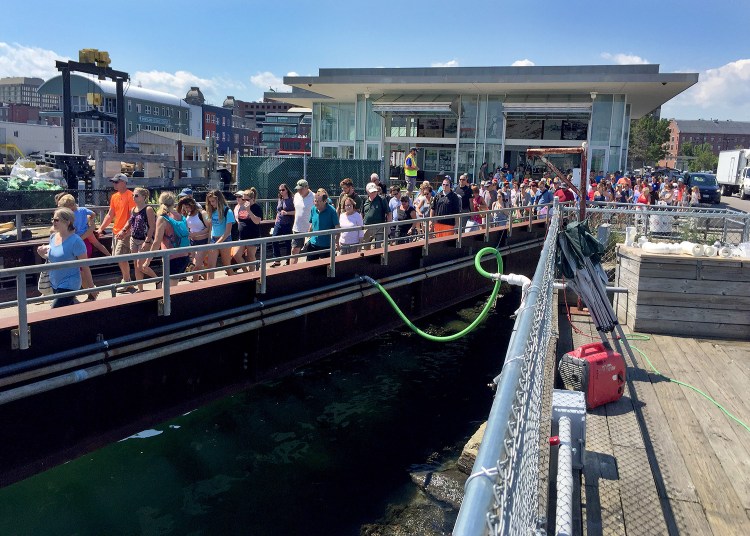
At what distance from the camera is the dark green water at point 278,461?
698 centimetres

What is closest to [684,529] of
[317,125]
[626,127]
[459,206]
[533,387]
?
[533,387]

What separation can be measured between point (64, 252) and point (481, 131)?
2838cm

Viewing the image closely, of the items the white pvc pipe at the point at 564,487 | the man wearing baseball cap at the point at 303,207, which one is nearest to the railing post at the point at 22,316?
the white pvc pipe at the point at 564,487

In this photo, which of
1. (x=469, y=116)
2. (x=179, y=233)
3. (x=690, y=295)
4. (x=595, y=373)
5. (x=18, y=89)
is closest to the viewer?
(x=595, y=373)

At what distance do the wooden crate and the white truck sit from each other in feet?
154

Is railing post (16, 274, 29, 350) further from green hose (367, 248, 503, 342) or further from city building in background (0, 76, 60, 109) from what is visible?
city building in background (0, 76, 60, 109)

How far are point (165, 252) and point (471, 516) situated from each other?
224 inches

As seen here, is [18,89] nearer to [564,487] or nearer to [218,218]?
[218,218]

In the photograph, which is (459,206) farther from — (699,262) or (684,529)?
(684,529)

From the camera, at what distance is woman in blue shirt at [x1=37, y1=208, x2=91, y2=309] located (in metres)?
6.91

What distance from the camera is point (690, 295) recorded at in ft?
27.9

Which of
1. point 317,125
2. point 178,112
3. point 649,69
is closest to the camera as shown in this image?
point 649,69

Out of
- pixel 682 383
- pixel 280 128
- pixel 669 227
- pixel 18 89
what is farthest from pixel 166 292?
pixel 18 89

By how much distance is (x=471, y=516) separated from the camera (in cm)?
136
